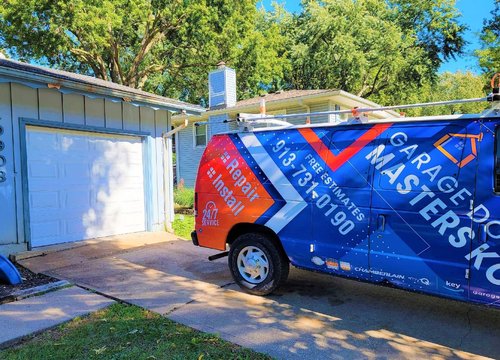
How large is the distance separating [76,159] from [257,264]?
4.74 m

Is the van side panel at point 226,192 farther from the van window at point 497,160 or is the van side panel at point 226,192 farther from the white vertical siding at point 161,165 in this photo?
the white vertical siding at point 161,165

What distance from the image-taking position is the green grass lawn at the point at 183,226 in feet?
30.5

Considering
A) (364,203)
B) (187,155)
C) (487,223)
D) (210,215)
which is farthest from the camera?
(187,155)

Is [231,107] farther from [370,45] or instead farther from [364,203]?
[370,45]

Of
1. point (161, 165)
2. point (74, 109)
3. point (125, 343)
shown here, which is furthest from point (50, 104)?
point (125, 343)

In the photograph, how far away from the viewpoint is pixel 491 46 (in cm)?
1892

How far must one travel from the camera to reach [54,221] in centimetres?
736

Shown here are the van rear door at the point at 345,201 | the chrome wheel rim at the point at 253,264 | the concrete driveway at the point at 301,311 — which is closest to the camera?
the concrete driveway at the point at 301,311

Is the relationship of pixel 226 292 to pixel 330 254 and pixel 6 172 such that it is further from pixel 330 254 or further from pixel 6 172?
pixel 6 172

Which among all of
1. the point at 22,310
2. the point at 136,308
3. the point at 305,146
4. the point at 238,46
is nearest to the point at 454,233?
the point at 305,146

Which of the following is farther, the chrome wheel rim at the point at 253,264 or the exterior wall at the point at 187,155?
the exterior wall at the point at 187,155

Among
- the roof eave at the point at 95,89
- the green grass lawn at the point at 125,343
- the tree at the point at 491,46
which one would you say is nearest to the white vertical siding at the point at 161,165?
the roof eave at the point at 95,89

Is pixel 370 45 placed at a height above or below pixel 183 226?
above

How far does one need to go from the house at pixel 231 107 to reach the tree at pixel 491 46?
5.07 metres
